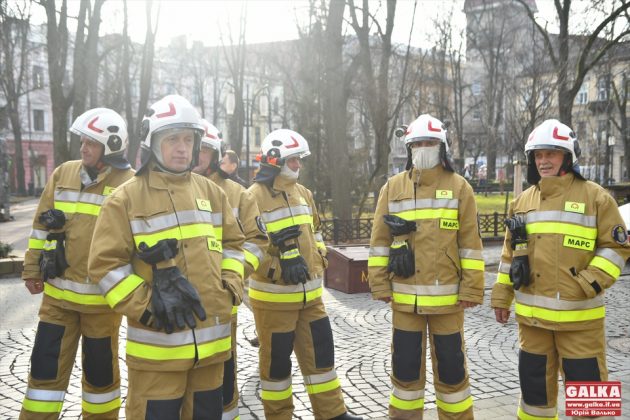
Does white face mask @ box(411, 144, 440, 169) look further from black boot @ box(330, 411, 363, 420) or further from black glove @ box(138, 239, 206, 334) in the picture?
black glove @ box(138, 239, 206, 334)

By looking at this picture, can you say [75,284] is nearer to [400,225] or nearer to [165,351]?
[165,351]

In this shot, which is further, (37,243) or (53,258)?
(37,243)

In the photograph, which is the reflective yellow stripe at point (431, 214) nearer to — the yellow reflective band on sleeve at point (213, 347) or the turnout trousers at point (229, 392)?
the turnout trousers at point (229, 392)

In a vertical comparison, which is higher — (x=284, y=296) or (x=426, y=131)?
(x=426, y=131)

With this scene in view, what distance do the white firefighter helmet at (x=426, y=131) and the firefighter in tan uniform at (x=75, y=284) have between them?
2292mm

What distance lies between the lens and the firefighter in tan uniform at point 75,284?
429 centimetres

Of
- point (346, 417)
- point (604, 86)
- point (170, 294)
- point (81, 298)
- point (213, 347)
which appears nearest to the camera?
point (170, 294)

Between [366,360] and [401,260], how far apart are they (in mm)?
2243

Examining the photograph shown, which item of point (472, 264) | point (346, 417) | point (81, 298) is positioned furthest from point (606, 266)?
point (81, 298)

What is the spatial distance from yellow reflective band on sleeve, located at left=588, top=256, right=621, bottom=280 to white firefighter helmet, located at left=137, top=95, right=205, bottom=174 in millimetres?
2843

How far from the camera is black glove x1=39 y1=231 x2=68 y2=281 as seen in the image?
14.3ft

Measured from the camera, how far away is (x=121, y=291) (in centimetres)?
321

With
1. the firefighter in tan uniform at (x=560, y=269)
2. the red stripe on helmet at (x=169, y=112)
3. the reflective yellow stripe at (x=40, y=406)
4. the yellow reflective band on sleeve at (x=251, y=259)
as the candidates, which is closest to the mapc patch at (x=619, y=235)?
the firefighter in tan uniform at (x=560, y=269)

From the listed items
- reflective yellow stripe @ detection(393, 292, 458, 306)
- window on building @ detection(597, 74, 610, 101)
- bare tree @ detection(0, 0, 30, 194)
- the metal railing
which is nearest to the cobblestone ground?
reflective yellow stripe @ detection(393, 292, 458, 306)
